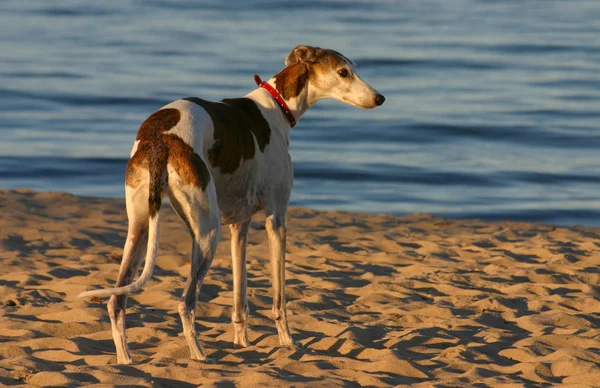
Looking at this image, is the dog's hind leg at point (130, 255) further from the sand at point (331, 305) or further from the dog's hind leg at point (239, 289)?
the dog's hind leg at point (239, 289)

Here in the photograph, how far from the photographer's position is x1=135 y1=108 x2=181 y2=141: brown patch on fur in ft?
20.5

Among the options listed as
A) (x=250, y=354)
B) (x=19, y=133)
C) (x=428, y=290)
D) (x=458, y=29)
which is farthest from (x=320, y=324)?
(x=458, y=29)

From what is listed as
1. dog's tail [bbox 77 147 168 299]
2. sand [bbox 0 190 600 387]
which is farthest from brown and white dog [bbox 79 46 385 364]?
sand [bbox 0 190 600 387]

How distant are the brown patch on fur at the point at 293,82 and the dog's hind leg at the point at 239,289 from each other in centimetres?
95

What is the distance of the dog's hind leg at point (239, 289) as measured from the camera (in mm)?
7320

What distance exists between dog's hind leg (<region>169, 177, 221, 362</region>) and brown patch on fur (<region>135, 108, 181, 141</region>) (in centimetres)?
29

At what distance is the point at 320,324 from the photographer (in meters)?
7.94

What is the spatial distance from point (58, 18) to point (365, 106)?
1473 inches

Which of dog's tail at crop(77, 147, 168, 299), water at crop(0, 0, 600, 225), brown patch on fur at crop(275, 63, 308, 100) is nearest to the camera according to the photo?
dog's tail at crop(77, 147, 168, 299)

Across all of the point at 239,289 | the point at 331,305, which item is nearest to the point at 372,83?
the point at 331,305

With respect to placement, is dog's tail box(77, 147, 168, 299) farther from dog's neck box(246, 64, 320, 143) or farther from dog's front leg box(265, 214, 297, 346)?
dog's neck box(246, 64, 320, 143)

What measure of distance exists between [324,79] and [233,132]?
1072 mm

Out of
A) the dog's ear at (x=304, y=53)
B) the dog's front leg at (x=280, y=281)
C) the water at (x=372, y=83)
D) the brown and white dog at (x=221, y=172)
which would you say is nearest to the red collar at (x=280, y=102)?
the brown and white dog at (x=221, y=172)

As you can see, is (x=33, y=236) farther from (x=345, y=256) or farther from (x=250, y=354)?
(x=250, y=354)
